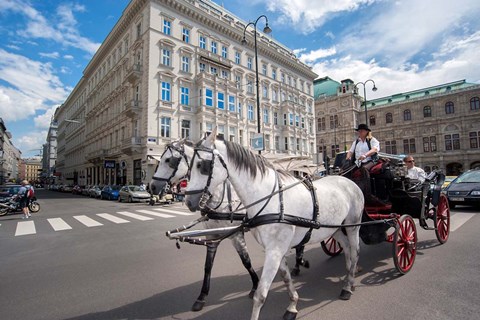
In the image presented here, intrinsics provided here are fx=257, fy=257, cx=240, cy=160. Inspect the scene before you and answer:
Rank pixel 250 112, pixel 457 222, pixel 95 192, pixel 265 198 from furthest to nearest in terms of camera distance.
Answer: pixel 250 112 → pixel 95 192 → pixel 457 222 → pixel 265 198

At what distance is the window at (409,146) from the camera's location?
50.0 m

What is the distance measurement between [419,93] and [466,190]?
52.0 metres

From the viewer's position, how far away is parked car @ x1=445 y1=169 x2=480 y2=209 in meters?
10.3

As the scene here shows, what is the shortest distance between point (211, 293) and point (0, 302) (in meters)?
2.92

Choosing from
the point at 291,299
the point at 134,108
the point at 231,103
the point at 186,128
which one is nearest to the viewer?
the point at 291,299

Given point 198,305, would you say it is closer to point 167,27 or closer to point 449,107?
point 167,27

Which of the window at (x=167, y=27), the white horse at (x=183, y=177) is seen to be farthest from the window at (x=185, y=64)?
the white horse at (x=183, y=177)

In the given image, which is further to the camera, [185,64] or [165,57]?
[185,64]

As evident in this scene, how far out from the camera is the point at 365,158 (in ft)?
14.8

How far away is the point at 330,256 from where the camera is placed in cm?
530

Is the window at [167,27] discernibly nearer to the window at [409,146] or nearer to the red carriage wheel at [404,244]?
the red carriage wheel at [404,244]

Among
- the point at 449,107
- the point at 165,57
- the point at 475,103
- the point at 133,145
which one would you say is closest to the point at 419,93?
the point at 449,107

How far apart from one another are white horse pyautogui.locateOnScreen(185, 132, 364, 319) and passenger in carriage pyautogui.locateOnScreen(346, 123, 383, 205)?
61.6 inches

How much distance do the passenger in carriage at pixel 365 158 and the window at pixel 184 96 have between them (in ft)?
83.0
